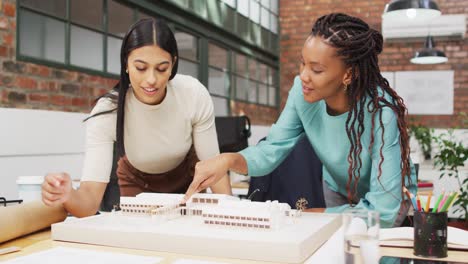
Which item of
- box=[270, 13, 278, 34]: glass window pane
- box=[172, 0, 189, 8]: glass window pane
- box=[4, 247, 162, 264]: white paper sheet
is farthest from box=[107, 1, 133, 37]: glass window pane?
box=[270, 13, 278, 34]: glass window pane

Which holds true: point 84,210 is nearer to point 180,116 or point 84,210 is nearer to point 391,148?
point 180,116

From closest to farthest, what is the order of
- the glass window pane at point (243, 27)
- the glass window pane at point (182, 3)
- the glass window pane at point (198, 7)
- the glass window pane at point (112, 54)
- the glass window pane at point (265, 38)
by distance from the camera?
the glass window pane at point (112, 54) < the glass window pane at point (182, 3) < the glass window pane at point (198, 7) < the glass window pane at point (243, 27) < the glass window pane at point (265, 38)

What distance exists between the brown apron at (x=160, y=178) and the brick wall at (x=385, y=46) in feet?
18.6

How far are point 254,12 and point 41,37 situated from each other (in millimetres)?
4575

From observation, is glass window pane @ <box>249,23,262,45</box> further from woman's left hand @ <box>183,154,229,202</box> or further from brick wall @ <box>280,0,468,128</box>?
woman's left hand @ <box>183,154,229,202</box>

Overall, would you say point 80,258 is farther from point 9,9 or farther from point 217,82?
point 217,82

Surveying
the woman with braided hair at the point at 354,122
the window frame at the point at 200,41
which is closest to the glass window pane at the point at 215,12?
the window frame at the point at 200,41

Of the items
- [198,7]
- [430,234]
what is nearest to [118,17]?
[198,7]

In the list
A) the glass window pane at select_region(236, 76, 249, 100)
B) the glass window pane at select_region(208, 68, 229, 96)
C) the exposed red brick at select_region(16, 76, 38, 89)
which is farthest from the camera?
the glass window pane at select_region(236, 76, 249, 100)

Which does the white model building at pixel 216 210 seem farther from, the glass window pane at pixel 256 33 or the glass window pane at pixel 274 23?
the glass window pane at pixel 274 23

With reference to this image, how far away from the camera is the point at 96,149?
5.26ft

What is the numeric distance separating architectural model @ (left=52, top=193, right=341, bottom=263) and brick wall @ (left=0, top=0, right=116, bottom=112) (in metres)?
2.26

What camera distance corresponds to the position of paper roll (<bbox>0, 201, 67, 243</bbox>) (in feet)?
3.57

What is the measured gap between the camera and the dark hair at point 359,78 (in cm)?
137
